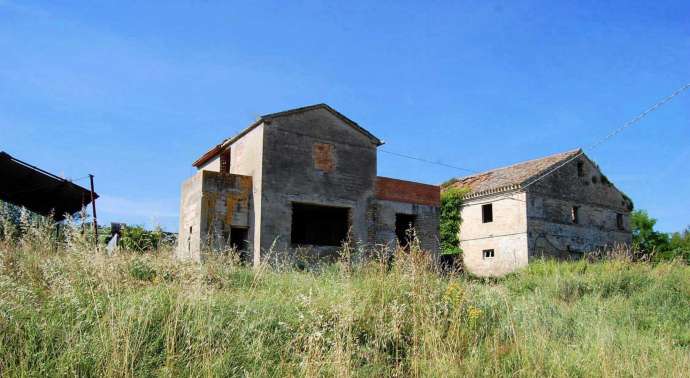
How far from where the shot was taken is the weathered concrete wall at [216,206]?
1681 centimetres

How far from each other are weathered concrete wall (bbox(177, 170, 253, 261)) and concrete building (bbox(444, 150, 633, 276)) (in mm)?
13845

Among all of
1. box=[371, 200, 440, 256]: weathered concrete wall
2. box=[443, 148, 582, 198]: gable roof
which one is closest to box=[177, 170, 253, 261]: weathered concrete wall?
box=[371, 200, 440, 256]: weathered concrete wall

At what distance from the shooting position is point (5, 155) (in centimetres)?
1522

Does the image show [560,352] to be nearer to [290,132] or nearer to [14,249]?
[14,249]

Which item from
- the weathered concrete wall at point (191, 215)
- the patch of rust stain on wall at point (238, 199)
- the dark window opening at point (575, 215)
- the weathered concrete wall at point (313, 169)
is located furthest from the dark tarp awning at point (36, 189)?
the dark window opening at point (575, 215)

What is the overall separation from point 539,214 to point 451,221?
4765mm

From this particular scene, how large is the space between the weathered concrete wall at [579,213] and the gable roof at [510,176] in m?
0.51

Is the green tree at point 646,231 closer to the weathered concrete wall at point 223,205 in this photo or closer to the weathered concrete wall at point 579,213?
the weathered concrete wall at point 579,213

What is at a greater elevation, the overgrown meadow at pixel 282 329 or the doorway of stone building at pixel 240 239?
the doorway of stone building at pixel 240 239

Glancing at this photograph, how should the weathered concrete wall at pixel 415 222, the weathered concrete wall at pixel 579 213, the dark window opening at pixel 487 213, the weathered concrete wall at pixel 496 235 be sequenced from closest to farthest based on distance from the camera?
the weathered concrete wall at pixel 415 222, the weathered concrete wall at pixel 496 235, the weathered concrete wall at pixel 579 213, the dark window opening at pixel 487 213

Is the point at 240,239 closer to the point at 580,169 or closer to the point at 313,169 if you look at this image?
the point at 313,169

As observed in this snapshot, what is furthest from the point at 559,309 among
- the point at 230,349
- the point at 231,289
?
the point at 230,349

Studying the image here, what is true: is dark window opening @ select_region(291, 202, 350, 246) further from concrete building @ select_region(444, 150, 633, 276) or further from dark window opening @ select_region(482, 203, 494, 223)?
dark window opening @ select_region(482, 203, 494, 223)

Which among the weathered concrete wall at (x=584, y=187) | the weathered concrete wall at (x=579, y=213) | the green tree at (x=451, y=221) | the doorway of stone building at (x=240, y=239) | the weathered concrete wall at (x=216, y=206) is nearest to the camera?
the weathered concrete wall at (x=216, y=206)
